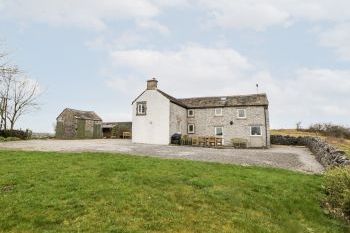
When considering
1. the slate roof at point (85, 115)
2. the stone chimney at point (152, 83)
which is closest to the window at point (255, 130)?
the stone chimney at point (152, 83)

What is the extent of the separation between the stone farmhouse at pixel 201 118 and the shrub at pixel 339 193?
29.0 m

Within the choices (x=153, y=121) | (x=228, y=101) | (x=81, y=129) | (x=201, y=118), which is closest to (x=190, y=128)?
(x=201, y=118)

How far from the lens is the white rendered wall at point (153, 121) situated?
4374 centimetres

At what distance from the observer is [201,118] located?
49.8 m

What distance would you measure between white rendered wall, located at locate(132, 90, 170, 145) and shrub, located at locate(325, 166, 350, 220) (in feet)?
95.1

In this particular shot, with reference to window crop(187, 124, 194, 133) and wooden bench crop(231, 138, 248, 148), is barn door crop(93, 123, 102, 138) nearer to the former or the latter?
window crop(187, 124, 194, 133)

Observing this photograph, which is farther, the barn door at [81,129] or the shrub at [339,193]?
the barn door at [81,129]

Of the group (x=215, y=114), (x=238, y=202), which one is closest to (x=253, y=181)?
(x=238, y=202)

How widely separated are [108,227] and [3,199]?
15.9 feet

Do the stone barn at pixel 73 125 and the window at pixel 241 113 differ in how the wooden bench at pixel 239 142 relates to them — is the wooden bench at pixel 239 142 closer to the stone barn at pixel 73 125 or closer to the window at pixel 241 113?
the window at pixel 241 113

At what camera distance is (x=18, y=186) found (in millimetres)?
13523

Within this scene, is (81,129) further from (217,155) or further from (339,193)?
(339,193)

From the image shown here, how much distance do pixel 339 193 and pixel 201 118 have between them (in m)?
35.8

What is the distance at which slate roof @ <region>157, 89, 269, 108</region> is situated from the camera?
47.2m
